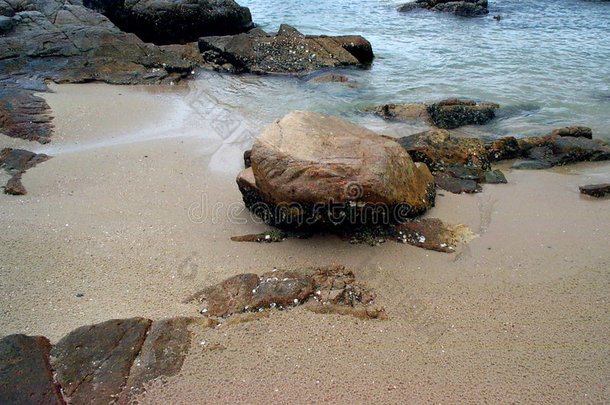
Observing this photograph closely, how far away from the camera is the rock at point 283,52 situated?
965cm

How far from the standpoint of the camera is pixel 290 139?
3.52m

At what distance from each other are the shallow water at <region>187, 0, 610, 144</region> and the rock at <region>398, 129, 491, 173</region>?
1.35m

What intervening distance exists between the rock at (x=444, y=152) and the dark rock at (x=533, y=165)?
1.27 feet

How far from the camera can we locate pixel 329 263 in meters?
3.20

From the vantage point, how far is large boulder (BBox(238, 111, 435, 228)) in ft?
10.6

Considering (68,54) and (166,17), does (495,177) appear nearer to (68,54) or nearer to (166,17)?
(68,54)

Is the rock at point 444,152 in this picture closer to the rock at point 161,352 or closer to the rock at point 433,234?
the rock at point 433,234

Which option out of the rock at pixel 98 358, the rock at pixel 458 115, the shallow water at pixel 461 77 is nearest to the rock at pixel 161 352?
the rock at pixel 98 358

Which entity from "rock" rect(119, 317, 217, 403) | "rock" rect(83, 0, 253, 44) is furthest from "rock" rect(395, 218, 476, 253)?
"rock" rect(83, 0, 253, 44)

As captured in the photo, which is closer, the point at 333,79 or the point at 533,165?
the point at 533,165

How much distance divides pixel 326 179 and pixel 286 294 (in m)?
0.91

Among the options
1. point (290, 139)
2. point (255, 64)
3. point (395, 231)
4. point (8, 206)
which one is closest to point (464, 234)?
point (395, 231)

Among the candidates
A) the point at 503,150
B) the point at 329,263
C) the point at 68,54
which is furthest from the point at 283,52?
the point at 329,263

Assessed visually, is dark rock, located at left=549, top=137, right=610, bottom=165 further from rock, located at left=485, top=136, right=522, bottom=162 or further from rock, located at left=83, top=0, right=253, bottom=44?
rock, located at left=83, top=0, right=253, bottom=44
